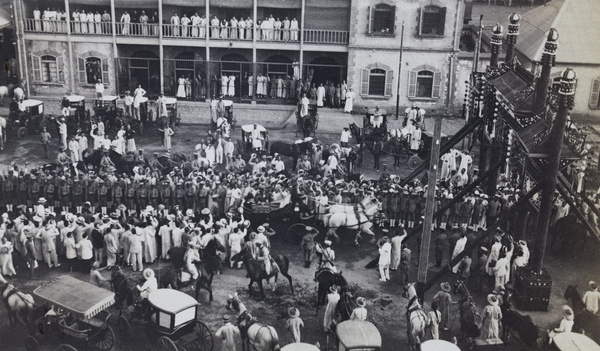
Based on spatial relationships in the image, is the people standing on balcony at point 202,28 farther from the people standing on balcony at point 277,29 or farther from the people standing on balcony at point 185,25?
the people standing on balcony at point 277,29

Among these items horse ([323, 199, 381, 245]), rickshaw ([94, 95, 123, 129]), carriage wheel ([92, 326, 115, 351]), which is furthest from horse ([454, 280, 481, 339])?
rickshaw ([94, 95, 123, 129])

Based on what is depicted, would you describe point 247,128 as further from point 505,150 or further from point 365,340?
point 365,340

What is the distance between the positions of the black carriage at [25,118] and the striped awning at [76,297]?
18.4m

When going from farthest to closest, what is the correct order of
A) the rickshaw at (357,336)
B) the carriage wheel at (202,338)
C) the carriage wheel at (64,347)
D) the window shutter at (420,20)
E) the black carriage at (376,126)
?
1. the window shutter at (420,20)
2. the black carriage at (376,126)
3. the carriage wheel at (202,338)
4. the carriage wheel at (64,347)
5. the rickshaw at (357,336)

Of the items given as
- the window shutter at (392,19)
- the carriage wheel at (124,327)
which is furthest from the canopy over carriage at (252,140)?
the carriage wheel at (124,327)

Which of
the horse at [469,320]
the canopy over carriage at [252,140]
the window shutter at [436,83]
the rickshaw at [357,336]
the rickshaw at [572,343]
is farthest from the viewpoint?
the window shutter at [436,83]

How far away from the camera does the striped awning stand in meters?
16.4

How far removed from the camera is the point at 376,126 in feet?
108

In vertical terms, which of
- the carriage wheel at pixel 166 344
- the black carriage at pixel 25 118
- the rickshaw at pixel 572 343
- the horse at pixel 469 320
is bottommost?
the carriage wheel at pixel 166 344

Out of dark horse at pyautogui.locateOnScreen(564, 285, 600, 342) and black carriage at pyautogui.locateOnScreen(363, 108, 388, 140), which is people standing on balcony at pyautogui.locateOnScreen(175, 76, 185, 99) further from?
dark horse at pyautogui.locateOnScreen(564, 285, 600, 342)

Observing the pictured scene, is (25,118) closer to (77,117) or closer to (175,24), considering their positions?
(77,117)

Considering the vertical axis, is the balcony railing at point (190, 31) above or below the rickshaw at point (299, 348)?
above

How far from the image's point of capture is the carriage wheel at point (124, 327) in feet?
58.9

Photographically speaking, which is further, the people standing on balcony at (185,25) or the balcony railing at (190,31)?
the people standing on balcony at (185,25)
